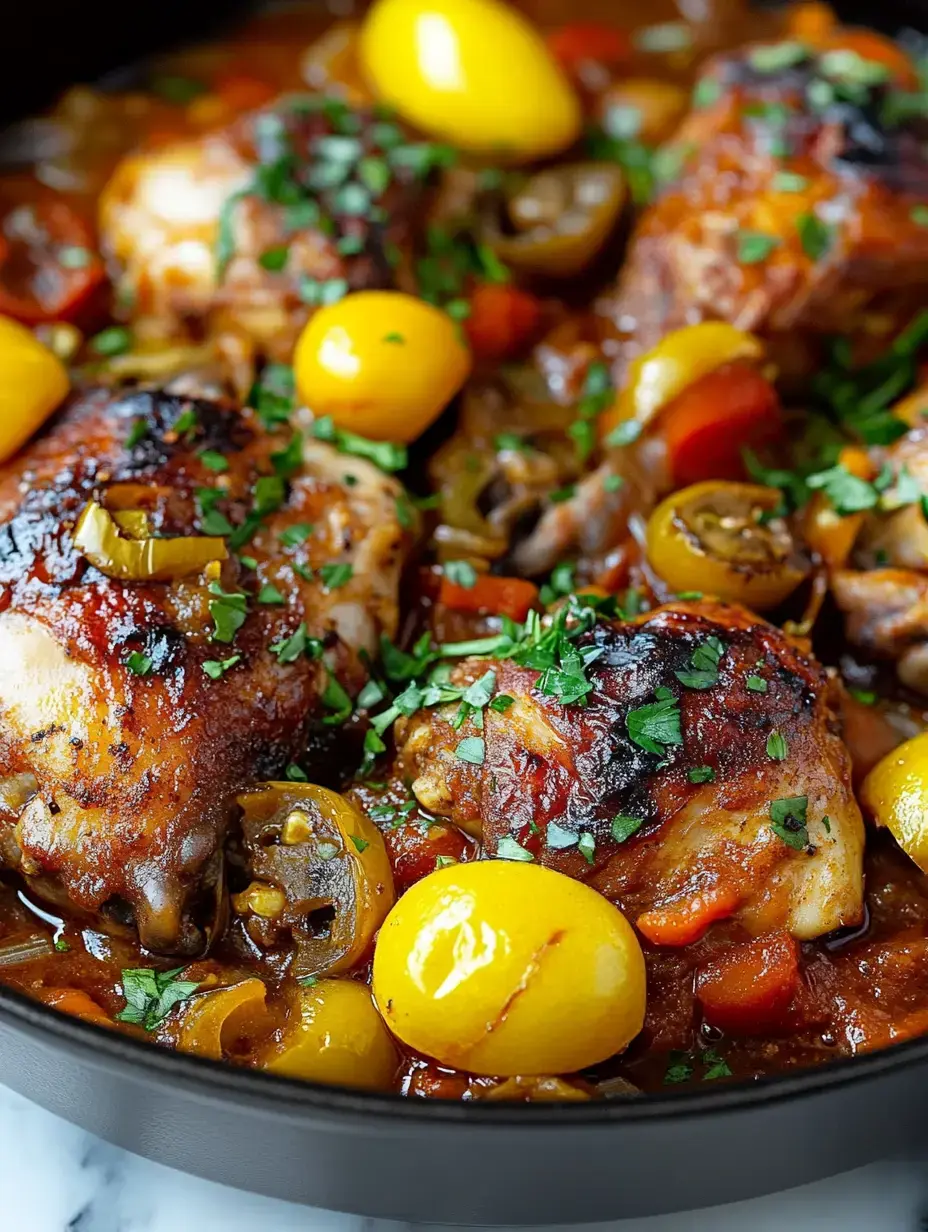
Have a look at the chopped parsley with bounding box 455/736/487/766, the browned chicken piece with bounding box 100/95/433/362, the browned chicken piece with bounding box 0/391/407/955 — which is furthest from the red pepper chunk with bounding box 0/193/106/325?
the chopped parsley with bounding box 455/736/487/766

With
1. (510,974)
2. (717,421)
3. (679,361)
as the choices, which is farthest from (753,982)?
(679,361)

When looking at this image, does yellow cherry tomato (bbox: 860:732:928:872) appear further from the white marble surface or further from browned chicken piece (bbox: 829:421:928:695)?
the white marble surface

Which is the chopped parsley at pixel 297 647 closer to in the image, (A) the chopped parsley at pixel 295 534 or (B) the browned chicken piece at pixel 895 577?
(A) the chopped parsley at pixel 295 534

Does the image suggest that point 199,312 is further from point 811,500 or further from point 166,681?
point 811,500

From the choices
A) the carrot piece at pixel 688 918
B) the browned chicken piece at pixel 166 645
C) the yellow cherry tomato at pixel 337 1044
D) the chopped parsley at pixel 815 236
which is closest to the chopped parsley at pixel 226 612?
the browned chicken piece at pixel 166 645

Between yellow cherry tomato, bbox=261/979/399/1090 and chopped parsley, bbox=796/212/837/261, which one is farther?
chopped parsley, bbox=796/212/837/261

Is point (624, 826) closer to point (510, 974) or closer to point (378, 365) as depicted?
point (510, 974)

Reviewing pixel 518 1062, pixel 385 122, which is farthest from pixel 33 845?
pixel 385 122
